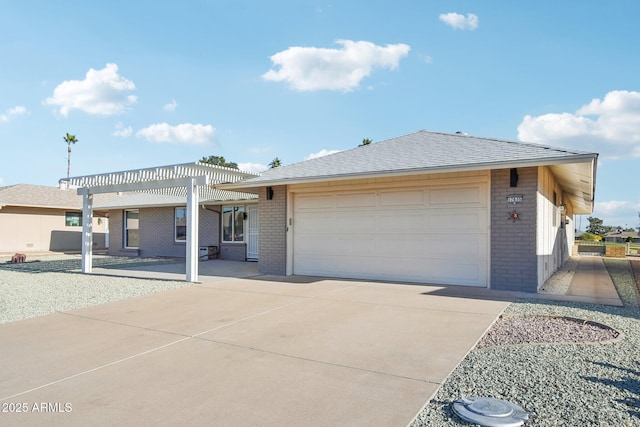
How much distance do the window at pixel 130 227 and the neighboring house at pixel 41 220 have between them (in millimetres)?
6113

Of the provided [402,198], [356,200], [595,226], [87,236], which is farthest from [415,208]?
[595,226]

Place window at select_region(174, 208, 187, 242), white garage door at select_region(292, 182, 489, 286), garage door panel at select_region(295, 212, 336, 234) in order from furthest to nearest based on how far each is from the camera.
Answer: window at select_region(174, 208, 187, 242) → garage door panel at select_region(295, 212, 336, 234) → white garage door at select_region(292, 182, 489, 286)

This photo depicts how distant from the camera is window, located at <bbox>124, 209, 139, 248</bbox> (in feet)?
75.4

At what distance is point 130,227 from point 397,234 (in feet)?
60.5

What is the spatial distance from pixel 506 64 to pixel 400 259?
270 inches

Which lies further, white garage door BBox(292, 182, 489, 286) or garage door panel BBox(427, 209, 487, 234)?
white garage door BBox(292, 182, 489, 286)

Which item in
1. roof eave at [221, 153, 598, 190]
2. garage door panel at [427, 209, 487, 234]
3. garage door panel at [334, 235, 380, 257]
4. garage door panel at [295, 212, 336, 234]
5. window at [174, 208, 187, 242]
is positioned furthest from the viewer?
window at [174, 208, 187, 242]

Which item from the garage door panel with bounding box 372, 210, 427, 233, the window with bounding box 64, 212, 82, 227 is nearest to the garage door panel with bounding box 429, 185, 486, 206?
the garage door panel with bounding box 372, 210, 427, 233

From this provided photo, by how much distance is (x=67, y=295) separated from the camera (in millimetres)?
8844

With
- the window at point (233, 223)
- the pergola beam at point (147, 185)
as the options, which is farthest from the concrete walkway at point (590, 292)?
the window at point (233, 223)

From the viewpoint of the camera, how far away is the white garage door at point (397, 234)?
30.1 feet

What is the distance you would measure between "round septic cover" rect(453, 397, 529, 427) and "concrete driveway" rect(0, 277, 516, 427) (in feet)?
1.12

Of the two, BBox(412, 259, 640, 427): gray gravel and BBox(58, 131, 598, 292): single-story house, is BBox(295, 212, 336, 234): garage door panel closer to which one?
BBox(58, 131, 598, 292): single-story house

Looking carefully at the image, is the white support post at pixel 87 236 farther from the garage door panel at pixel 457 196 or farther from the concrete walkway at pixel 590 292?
the concrete walkway at pixel 590 292
